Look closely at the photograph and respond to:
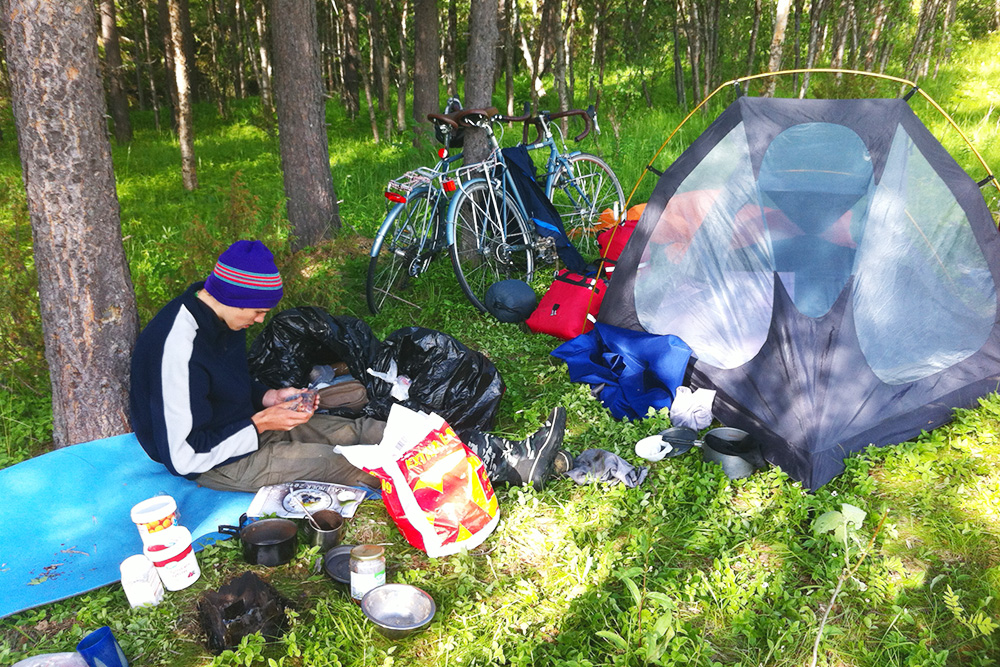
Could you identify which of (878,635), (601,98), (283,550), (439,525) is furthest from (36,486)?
(601,98)

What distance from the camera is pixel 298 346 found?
3824mm

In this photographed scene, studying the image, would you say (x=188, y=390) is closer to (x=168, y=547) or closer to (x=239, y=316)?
(x=239, y=316)

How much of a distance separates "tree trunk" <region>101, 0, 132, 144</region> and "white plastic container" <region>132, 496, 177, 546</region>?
10649mm

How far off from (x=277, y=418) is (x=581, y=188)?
154 inches

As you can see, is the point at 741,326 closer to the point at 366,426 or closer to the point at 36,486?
the point at 366,426

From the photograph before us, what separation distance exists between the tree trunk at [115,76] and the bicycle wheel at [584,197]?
342 inches

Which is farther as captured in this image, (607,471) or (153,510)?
(607,471)

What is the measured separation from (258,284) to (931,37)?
21.3 meters

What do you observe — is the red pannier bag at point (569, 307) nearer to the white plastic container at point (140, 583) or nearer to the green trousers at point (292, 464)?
the green trousers at point (292, 464)

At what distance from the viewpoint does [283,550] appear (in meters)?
2.57

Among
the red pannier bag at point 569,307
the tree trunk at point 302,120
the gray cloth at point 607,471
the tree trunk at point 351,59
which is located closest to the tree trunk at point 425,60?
the tree trunk at point 351,59

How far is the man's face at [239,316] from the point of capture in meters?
2.71

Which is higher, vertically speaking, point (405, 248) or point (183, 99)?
point (183, 99)

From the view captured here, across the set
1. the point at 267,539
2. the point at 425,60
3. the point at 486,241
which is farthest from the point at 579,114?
the point at 267,539
